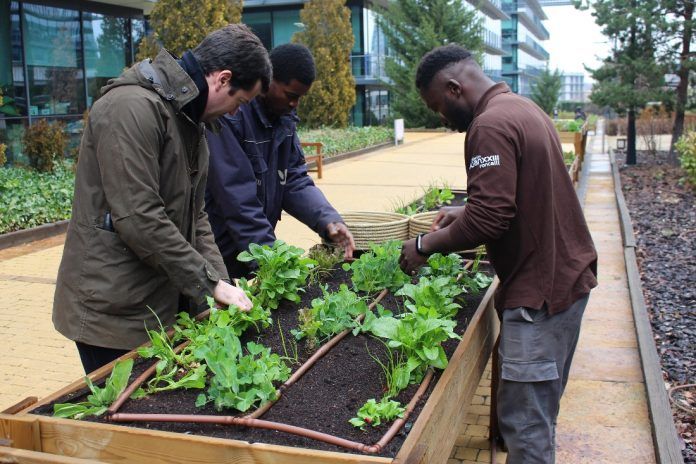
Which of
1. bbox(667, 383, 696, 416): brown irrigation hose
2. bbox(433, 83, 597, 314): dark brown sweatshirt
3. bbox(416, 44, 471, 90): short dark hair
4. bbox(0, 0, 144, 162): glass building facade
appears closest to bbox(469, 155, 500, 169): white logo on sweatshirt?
bbox(433, 83, 597, 314): dark brown sweatshirt

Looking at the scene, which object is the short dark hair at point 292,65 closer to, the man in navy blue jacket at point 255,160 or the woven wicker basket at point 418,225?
the man in navy blue jacket at point 255,160

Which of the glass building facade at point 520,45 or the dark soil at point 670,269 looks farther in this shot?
the glass building facade at point 520,45

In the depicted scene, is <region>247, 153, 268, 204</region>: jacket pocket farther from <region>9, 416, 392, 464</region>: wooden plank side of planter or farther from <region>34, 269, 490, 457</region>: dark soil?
<region>9, 416, 392, 464</region>: wooden plank side of planter

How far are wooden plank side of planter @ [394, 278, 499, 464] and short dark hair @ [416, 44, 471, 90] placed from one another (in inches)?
39.1

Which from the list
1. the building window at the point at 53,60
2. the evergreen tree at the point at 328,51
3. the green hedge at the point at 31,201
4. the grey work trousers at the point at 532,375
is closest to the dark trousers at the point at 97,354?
the grey work trousers at the point at 532,375

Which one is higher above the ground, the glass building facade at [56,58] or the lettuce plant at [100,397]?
the glass building facade at [56,58]

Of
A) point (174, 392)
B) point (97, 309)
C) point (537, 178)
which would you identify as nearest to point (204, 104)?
point (97, 309)

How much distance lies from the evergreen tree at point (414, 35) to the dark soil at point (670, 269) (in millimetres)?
17932

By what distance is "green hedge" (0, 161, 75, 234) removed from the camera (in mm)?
9773

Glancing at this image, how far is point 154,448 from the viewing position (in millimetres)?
2076

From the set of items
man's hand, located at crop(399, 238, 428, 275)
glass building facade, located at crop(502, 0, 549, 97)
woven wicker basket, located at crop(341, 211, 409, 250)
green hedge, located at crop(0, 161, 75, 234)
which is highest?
glass building facade, located at crop(502, 0, 549, 97)

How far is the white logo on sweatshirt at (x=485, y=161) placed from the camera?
8.41 feet

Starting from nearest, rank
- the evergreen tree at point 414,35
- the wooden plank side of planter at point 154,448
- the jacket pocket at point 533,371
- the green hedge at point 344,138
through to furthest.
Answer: the wooden plank side of planter at point 154,448
the jacket pocket at point 533,371
the green hedge at point 344,138
the evergreen tree at point 414,35

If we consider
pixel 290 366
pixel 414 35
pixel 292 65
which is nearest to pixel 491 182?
pixel 290 366
